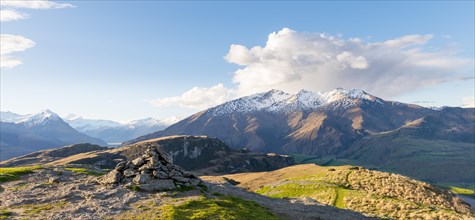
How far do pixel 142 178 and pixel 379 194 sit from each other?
65.6m

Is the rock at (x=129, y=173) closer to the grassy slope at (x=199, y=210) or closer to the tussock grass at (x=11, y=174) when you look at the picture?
the grassy slope at (x=199, y=210)

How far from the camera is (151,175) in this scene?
66812mm

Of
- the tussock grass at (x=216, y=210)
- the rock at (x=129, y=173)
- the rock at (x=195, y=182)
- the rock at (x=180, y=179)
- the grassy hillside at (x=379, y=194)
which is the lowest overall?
the grassy hillside at (x=379, y=194)

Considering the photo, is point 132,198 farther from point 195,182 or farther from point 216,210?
point 195,182

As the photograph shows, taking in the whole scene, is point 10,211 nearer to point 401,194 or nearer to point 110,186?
point 110,186

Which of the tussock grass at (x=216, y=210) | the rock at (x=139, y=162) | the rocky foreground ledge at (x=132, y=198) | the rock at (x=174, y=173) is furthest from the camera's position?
the rock at (x=139, y=162)

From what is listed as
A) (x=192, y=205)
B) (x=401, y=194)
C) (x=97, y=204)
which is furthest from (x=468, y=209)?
(x=97, y=204)

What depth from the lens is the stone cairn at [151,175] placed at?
63938 millimetres

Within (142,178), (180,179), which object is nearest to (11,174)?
(142,178)

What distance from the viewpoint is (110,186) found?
63938 mm

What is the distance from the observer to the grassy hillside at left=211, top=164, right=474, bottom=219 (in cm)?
8025

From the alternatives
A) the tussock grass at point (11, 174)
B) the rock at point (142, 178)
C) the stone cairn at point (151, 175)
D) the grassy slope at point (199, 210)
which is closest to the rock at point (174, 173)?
the stone cairn at point (151, 175)

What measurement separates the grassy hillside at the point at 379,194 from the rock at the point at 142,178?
46.7 m

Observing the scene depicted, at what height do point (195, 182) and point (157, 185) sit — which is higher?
point (157, 185)
